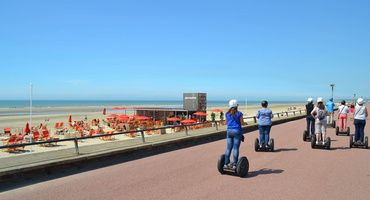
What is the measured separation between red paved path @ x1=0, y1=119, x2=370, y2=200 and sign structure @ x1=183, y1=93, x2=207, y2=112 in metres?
15.3

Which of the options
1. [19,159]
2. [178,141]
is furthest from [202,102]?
[19,159]

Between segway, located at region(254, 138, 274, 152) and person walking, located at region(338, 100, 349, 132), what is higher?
person walking, located at region(338, 100, 349, 132)

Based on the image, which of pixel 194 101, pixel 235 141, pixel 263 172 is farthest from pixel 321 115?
pixel 194 101

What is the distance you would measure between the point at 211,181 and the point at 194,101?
18034mm

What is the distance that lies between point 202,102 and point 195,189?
18932 mm

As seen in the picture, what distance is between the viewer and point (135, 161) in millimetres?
7879

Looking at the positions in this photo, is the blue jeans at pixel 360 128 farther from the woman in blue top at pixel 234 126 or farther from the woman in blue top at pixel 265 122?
the woman in blue top at pixel 234 126

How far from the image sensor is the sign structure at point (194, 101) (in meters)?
23.9

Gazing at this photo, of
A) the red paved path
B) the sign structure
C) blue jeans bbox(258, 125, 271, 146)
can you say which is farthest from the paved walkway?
the sign structure

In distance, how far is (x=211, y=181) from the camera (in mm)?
5980

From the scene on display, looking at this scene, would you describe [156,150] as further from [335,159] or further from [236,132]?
[335,159]

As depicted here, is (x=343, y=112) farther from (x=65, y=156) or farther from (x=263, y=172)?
(x=65, y=156)

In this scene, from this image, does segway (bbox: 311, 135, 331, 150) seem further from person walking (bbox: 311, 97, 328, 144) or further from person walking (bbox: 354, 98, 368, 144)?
person walking (bbox: 354, 98, 368, 144)

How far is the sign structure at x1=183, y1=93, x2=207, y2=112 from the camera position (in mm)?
23859
